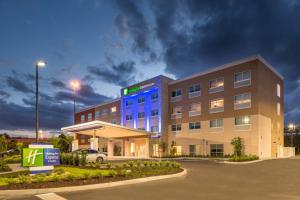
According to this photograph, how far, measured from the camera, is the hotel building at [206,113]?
41125mm

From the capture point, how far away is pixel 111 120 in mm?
70688

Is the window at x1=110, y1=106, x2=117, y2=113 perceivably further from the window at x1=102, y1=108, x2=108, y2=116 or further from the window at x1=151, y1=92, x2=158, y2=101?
the window at x1=151, y1=92, x2=158, y2=101

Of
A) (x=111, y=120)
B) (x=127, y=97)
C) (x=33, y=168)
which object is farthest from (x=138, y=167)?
(x=111, y=120)

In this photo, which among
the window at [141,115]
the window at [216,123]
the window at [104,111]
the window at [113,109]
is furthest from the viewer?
the window at [104,111]

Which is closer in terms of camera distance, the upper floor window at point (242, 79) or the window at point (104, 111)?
the upper floor window at point (242, 79)

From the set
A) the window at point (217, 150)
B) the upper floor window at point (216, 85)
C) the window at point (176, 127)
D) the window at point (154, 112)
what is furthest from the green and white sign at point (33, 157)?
the window at point (154, 112)

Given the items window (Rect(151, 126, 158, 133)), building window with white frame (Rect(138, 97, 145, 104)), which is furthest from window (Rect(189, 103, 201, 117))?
building window with white frame (Rect(138, 97, 145, 104))

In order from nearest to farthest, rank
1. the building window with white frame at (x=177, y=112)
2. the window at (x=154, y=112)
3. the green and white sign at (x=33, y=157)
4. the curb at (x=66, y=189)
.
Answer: the curb at (x=66, y=189)
the green and white sign at (x=33, y=157)
the building window with white frame at (x=177, y=112)
the window at (x=154, y=112)

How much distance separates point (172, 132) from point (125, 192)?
134 feet

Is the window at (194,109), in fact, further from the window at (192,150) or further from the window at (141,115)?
the window at (141,115)

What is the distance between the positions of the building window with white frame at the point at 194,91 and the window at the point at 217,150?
8.97 m

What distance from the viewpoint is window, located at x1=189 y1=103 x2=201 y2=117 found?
48.9 m

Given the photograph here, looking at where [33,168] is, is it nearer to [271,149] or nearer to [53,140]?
[53,140]

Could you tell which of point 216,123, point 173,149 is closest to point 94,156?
point 216,123
